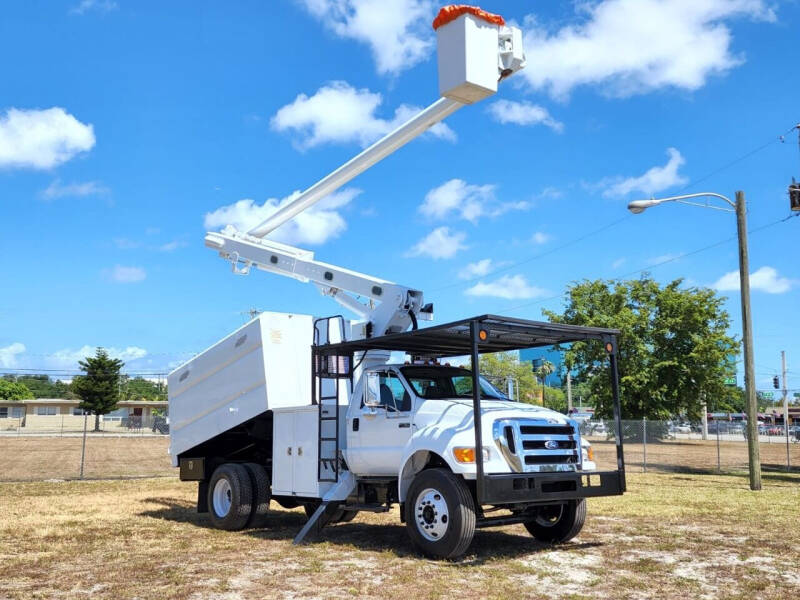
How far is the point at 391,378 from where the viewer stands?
398 inches

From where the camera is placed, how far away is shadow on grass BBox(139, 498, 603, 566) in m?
9.34

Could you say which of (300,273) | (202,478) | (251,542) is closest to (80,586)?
(251,542)

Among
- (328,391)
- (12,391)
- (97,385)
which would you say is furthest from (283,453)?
(12,391)

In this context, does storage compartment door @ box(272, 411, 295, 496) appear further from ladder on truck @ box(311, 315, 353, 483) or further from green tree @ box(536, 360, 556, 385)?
green tree @ box(536, 360, 556, 385)

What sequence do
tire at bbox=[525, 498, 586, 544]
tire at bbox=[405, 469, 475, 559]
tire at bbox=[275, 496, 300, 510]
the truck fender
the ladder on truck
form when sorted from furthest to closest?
tire at bbox=[275, 496, 300, 510]
the ladder on truck
tire at bbox=[525, 498, 586, 544]
the truck fender
tire at bbox=[405, 469, 475, 559]

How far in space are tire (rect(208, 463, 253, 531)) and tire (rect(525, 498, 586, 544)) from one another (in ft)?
14.0

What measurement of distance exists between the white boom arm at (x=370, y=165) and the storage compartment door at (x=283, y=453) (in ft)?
5.64

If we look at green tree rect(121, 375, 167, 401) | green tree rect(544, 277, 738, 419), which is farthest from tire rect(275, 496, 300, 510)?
green tree rect(121, 375, 167, 401)

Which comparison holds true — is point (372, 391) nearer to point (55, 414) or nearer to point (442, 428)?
point (442, 428)

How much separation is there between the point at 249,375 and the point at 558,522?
511 cm

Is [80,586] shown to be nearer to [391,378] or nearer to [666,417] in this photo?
[391,378]

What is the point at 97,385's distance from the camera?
254 feet

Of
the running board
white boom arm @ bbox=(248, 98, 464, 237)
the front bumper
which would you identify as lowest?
the running board

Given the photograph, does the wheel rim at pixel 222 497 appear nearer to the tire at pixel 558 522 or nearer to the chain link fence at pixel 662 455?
the tire at pixel 558 522
